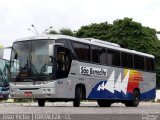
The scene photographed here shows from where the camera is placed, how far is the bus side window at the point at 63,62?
2204 centimetres

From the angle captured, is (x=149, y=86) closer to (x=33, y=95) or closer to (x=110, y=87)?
(x=110, y=87)

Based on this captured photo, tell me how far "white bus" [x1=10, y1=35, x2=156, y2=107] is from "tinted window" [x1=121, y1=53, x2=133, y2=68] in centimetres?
106

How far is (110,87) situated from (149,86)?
5.22 metres

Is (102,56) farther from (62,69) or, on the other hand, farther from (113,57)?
(62,69)

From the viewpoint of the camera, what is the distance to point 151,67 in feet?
101

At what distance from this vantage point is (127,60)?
92.0 ft

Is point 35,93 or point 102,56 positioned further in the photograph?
point 102,56

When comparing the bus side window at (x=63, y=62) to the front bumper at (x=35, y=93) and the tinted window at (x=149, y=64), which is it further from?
the tinted window at (x=149, y=64)

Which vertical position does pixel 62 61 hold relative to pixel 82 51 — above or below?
below

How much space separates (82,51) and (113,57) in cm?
340

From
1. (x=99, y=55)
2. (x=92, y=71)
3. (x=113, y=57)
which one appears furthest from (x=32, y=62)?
(x=113, y=57)

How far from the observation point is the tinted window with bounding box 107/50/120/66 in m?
26.0

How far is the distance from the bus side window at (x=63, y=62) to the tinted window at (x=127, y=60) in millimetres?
5825

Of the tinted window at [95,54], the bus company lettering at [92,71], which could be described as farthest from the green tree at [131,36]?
the tinted window at [95,54]
